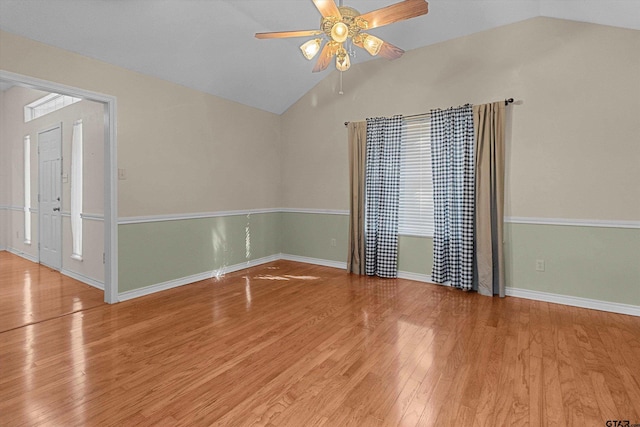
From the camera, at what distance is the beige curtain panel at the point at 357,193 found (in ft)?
15.1

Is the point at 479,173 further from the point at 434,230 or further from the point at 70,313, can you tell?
the point at 70,313

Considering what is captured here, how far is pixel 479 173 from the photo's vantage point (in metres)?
3.72

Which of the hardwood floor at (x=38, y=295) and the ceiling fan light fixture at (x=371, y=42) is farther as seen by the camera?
the hardwood floor at (x=38, y=295)

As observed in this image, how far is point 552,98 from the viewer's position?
3.45 meters

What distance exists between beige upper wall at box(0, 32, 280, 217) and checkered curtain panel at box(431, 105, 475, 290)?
262 centimetres

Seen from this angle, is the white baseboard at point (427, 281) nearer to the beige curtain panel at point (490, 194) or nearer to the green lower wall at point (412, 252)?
the green lower wall at point (412, 252)

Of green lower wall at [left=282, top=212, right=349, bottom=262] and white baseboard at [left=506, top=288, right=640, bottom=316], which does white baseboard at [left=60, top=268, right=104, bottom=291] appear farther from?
white baseboard at [left=506, top=288, right=640, bottom=316]

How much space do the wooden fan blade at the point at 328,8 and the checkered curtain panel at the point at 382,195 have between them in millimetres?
2297

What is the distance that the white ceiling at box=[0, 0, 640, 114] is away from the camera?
2822 mm

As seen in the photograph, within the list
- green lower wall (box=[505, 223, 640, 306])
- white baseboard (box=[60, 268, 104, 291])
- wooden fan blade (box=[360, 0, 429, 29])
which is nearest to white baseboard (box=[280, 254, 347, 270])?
green lower wall (box=[505, 223, 640, 306])

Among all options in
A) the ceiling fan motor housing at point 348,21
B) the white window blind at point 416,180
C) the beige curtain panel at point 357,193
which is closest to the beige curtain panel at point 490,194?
the white window blind at point 416,180

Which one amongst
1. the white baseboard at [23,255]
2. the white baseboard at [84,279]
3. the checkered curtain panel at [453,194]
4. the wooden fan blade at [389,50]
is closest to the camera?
the wooden fan blade at [389,50]

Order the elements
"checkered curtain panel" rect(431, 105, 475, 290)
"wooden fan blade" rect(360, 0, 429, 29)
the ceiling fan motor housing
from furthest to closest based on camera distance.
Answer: "checkered curtain panel" rect(431, 105, 475, 290) < the ceiling fan motor housing < "wooden fan blade" rect(360, 0, 429, 29)

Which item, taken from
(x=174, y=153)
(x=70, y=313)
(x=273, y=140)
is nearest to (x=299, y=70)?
(x=273, y=140)
